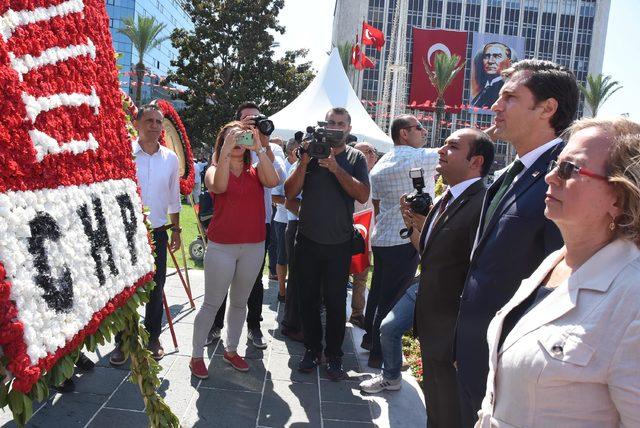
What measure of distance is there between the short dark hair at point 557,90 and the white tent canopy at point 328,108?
20.9ft

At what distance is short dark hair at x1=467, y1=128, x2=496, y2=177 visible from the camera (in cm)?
309

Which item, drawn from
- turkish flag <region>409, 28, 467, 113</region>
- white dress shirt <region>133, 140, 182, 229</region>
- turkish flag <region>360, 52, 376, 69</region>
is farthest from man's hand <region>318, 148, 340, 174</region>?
turkish flag <region>409, 28, 467, 113</region>

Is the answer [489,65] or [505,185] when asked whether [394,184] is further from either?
[489,65]

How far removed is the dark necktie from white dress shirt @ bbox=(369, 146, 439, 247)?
2.12 meters

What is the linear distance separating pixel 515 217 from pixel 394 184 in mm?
2629

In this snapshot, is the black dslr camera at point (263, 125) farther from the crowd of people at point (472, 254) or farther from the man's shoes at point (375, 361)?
the man's shoes at point (375, 361)

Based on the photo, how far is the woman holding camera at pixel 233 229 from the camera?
407 cm

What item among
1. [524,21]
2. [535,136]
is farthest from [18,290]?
[524,21]

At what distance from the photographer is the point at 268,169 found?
419cm

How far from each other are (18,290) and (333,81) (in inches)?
350

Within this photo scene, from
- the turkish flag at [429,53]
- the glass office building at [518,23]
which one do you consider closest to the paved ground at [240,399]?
the turkish flag at [429,53]

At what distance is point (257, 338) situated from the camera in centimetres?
494

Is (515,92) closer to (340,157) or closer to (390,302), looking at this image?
(340,157)

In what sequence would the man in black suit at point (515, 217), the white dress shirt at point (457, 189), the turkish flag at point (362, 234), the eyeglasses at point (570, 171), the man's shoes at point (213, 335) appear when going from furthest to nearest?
the turkish flag at point (362, 234) < the man's shoes at point (213, 335) < the white dress shirt at point (457, 189) < the man in black suit at point (515, 217) < the eyeglasses at point (570, 171)
